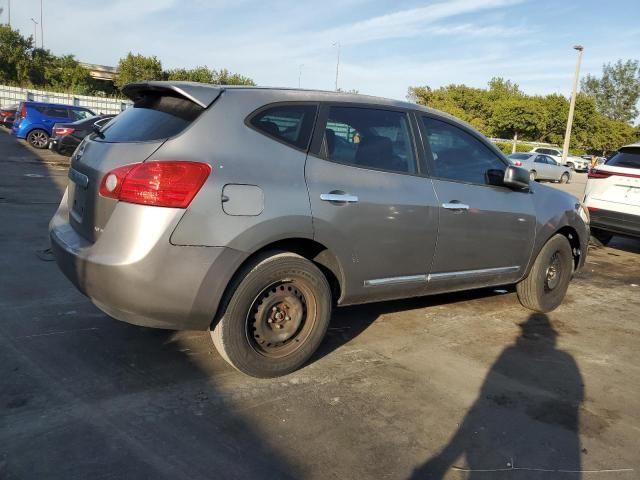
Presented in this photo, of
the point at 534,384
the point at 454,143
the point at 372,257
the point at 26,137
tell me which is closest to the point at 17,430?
the point at 372,257

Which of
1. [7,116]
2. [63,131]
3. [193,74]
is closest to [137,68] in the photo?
[193,74]

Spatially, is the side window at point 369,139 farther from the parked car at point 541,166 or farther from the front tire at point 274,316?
the parked car at point 541,166

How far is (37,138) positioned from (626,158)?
769 inches

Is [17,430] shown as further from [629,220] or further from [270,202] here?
[629,220]

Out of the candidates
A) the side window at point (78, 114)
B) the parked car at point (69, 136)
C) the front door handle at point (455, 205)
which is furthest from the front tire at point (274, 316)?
the side window at point (78, 114)

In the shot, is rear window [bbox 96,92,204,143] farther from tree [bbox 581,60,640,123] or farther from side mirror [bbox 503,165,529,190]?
tree [bbox 581,60,640,123]

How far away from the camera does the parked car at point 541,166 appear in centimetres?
2769

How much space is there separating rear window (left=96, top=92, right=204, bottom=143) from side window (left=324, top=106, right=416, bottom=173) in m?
0.91

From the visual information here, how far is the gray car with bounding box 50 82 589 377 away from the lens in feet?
9.67

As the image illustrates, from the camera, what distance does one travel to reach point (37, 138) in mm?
20234

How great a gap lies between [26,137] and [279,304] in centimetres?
2025

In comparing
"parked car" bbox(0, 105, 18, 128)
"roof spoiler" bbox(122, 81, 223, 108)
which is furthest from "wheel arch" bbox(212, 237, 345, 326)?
"parked car" bbox(0, 105, 18, 128)

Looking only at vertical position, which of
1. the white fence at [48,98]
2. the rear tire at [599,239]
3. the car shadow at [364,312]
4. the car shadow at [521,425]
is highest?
the white fence at [48,98]

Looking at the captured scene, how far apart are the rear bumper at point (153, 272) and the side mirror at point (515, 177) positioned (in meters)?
2.54
